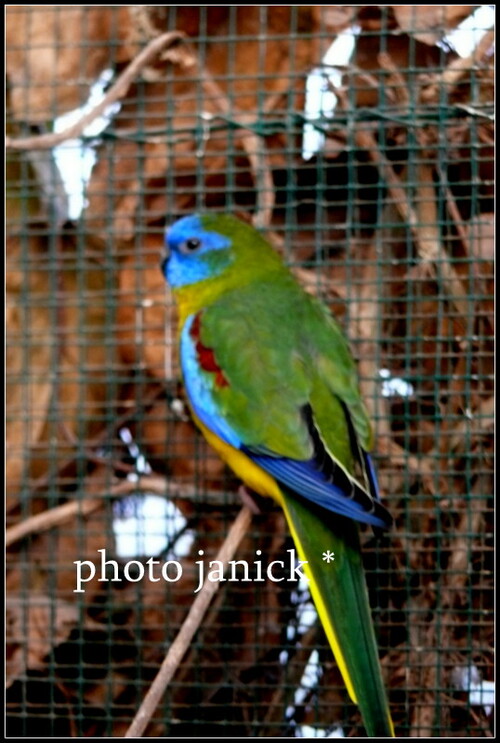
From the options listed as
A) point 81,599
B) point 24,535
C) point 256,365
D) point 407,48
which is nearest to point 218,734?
point 81,599

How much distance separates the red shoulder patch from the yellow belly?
0.34ft

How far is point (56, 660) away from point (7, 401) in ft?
1.97

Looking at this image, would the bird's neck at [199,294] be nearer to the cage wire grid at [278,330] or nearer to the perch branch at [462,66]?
the cage wire grid at [278,330]

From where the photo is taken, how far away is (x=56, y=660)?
102 inches

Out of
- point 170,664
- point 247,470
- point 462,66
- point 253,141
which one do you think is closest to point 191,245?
point 253,141

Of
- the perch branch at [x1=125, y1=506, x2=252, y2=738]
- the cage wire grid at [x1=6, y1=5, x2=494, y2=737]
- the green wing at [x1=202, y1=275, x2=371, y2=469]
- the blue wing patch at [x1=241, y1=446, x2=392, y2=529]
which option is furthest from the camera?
the cage wire grid at [x1=6, y1=5, x2=494, y2=737]

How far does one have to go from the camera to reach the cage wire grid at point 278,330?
2402 mm

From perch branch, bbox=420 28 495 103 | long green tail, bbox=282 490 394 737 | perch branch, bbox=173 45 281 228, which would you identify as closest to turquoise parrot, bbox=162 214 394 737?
long green tail, bbox=282 490 394 737

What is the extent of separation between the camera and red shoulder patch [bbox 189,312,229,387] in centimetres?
222

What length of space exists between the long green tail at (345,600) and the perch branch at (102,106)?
0.92 metres

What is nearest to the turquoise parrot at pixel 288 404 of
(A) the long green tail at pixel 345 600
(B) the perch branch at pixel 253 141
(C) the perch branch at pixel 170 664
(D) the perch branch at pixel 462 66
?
(A) the long green tail at pixel 345 600

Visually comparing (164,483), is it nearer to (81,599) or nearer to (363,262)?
(81,599)

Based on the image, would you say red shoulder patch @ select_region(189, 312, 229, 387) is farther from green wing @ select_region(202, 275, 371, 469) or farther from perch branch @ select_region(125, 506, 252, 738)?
perch branch @ select_region(125, 506, 252, 738)

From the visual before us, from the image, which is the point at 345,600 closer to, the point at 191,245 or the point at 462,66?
the point at 191,245
